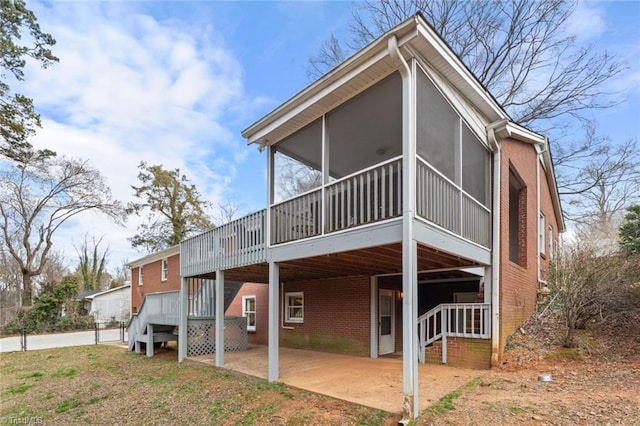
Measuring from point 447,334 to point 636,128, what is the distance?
16.6 m

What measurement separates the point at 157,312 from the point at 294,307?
4685 mm

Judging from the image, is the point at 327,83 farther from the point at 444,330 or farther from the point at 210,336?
the point at 210,336

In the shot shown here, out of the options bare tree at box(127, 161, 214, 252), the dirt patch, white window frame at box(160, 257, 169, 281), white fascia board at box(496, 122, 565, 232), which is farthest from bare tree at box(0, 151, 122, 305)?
the dirt patch

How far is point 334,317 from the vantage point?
12.1 m

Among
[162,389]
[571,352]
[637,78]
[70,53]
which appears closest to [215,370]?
[162,389]

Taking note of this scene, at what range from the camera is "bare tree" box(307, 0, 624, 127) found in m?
17.3

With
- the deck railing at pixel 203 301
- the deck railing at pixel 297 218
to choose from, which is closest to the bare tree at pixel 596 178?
the deck railing at pixel 297 218

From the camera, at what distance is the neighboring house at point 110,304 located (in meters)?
33.7

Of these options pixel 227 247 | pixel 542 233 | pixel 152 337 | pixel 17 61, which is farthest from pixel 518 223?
pixel 17 61

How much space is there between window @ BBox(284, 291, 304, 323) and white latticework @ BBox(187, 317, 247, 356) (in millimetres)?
1695

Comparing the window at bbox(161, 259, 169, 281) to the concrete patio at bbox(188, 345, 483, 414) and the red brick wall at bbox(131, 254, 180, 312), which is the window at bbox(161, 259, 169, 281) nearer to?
Result: the red brick wall at bbox(131, 254, 180, 312)

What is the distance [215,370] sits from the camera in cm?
973

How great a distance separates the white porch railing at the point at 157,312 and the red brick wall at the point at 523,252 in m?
9.32

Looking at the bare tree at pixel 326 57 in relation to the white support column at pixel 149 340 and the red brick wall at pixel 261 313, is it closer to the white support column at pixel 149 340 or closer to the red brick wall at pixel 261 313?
the red brick wall at pixel 261 313
